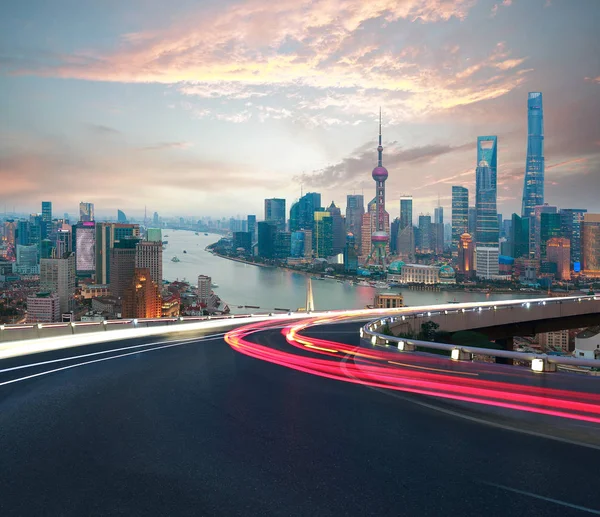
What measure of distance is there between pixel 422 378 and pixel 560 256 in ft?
530

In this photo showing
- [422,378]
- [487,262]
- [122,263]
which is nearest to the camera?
[422,378]

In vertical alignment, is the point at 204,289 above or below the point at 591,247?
below

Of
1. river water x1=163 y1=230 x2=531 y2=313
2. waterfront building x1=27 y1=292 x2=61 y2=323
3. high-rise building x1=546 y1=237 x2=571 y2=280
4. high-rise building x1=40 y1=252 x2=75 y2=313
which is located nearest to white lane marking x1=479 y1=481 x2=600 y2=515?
river water x1=163 y1=230 x2=531 y2=313

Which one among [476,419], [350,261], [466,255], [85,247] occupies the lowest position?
[476,419]

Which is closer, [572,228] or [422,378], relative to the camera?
[422,378]

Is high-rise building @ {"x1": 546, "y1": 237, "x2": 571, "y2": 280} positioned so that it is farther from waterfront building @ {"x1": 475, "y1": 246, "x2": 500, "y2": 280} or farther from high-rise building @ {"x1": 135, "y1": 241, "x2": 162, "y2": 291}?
high-rise building @ {"x1": 135, "y1": 241, "x2": 162, "y2": 291}

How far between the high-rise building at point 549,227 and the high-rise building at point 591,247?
16.1m

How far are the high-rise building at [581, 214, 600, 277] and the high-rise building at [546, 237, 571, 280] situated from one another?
5365 millimetres

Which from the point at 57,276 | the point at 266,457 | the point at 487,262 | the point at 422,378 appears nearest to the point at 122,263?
the point at 57,276

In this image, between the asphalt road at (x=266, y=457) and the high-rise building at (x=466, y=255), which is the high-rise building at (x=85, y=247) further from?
the asphalt road at (x=266, y=457)

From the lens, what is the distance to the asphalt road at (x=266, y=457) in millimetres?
3342

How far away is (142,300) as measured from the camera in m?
84.9

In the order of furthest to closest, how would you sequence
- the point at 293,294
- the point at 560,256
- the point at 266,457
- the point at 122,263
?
1. the point at 122,263
2. the point at 560,256
3. the point at 293,294
4. the point at 266,457

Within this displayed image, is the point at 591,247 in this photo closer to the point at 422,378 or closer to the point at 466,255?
the point at 466,255
